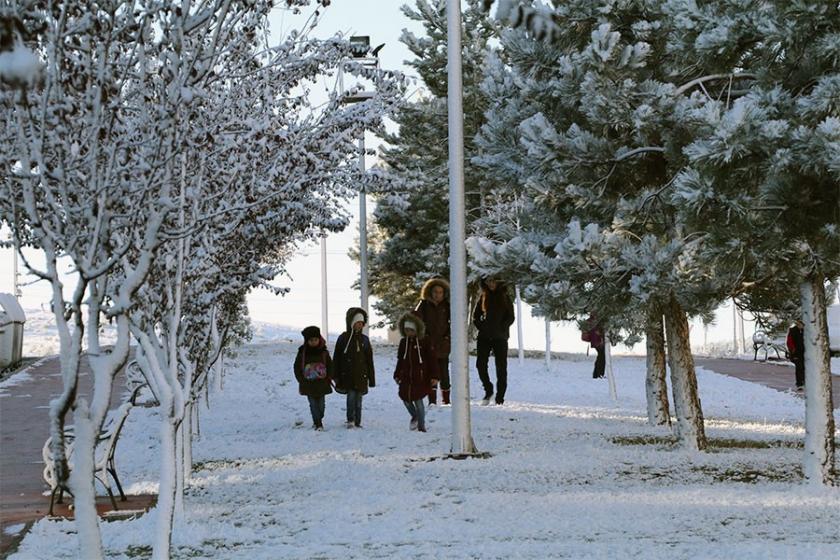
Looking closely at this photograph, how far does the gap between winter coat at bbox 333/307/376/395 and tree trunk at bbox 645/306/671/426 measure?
3726mm

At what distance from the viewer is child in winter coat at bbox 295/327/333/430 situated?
1678cm

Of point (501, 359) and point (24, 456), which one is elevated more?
point (501, 359)

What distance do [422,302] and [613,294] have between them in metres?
4.97

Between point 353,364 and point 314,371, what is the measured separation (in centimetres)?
52

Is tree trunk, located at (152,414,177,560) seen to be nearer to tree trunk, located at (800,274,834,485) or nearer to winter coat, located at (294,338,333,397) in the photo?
tree trunk, located at (800,274,834,485)

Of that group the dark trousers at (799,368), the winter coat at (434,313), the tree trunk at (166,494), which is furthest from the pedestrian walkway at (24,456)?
the dark trousers at (799,368)

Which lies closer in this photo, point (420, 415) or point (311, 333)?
point (420, 415)

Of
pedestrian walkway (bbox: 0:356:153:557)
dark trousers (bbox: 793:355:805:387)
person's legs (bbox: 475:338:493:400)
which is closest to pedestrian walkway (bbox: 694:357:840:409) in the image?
dark trousers (bbox: 793:355:805:387)

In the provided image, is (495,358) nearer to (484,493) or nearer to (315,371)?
(315,371)

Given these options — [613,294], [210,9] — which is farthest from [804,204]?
[210,9]

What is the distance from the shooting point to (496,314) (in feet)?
59.2

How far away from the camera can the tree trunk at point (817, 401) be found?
1088 centimetres

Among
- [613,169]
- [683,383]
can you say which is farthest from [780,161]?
[683,383]

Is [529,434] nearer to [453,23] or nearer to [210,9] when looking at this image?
[453,23]
